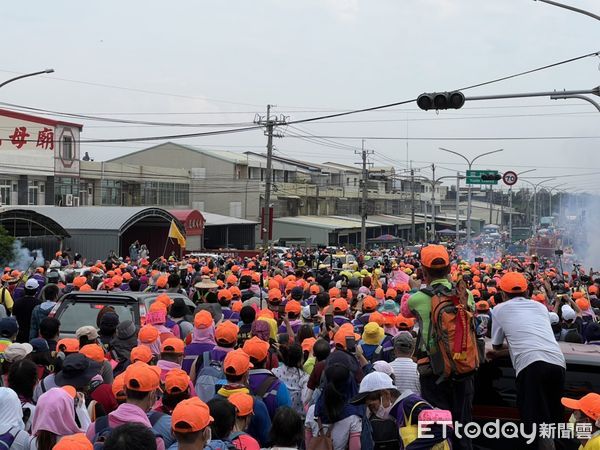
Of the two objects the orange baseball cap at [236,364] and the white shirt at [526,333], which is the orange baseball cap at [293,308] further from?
the white shirt at [526,333]

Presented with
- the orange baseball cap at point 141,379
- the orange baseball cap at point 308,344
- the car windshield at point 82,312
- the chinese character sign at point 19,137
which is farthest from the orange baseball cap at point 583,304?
the chinese character sign at point 19,137

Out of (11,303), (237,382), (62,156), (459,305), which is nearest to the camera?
(459,305)

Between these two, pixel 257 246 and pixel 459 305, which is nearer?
pixel 459 305

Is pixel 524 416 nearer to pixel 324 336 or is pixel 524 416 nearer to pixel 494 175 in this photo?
pixel 324 336

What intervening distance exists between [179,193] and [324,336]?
55.6 m

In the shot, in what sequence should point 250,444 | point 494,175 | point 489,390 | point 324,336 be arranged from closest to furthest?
point 250,444 → point 489,390 → point 324,336 → point 494,175

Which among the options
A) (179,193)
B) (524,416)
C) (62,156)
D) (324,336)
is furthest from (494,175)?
(524,416)

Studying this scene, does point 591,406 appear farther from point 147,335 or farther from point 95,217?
point 95,217

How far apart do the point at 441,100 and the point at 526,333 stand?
1146 centimetres

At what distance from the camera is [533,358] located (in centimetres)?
564

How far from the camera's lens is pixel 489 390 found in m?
6.55

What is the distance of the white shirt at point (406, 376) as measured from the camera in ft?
20.2

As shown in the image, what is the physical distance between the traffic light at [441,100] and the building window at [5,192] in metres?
31.7

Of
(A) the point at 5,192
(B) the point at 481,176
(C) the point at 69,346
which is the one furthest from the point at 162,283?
(A) the point at 5,192
